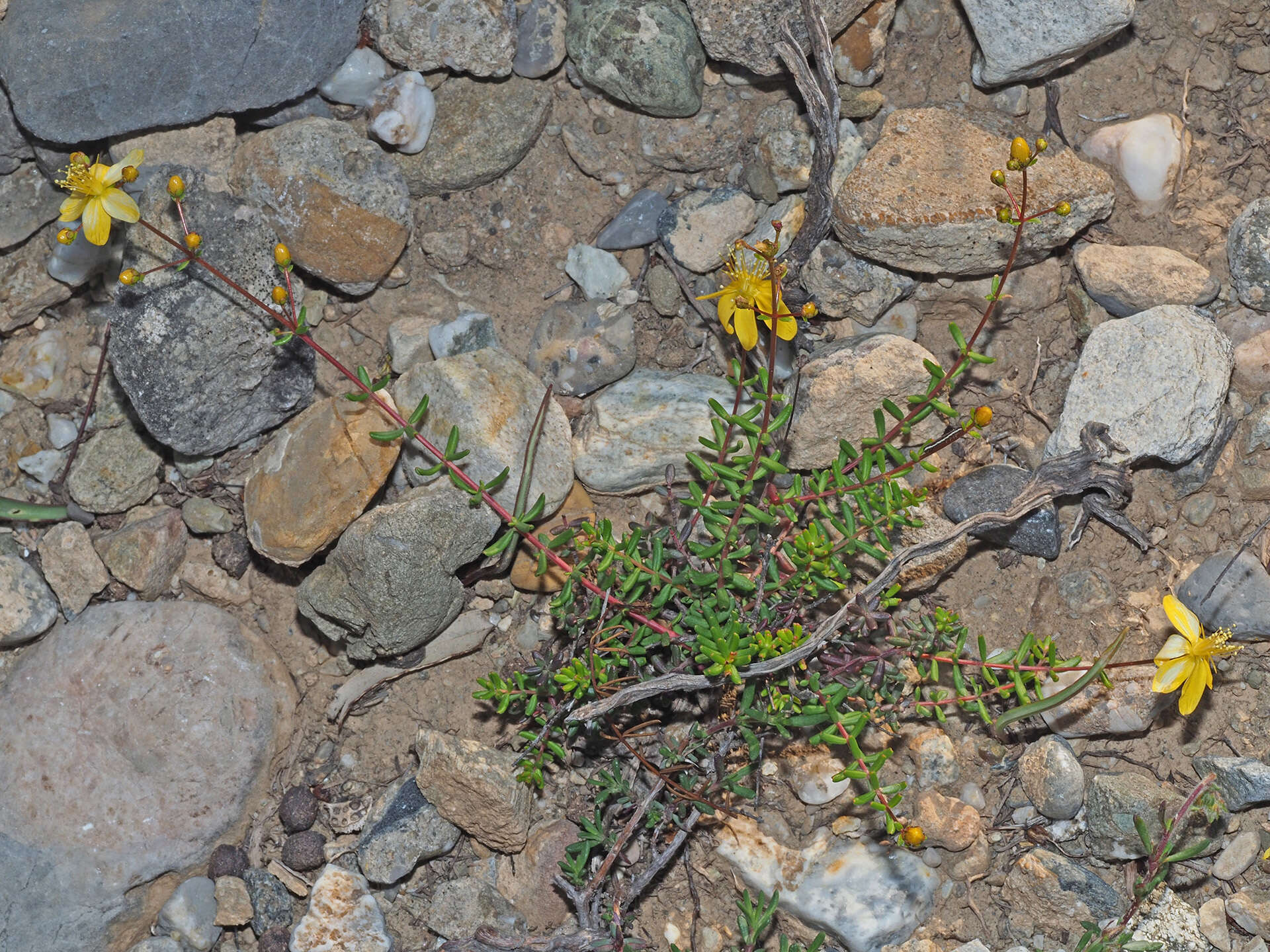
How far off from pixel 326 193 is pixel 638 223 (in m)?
1.24

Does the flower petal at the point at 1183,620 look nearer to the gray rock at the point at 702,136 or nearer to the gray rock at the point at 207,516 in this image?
the gray rock at the point at 702,136

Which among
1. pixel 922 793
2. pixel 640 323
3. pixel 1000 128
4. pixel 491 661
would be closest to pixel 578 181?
pixel 640 323

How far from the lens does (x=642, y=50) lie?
414 centimetres

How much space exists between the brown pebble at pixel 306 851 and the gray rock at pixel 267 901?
0.09 m

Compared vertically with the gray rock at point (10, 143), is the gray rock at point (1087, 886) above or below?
below

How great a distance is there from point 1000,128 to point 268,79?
2.86m

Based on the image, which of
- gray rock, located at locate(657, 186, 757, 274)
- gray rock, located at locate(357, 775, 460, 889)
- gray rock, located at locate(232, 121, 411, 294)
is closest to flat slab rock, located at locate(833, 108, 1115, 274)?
gray rock, located at locate(657, 186, 757, 274)

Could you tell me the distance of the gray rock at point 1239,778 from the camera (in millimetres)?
3648

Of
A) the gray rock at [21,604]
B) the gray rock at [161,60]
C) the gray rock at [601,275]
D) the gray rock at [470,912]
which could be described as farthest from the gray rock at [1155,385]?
the gray rock at [21,604]

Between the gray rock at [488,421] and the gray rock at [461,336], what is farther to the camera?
the gray rock at [461,336]

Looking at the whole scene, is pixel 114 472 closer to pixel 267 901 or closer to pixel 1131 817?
pixel 267 901

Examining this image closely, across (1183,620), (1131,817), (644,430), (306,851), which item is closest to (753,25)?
(644,430)

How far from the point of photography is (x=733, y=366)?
4180 millimetres

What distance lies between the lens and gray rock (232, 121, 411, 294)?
164 inches
